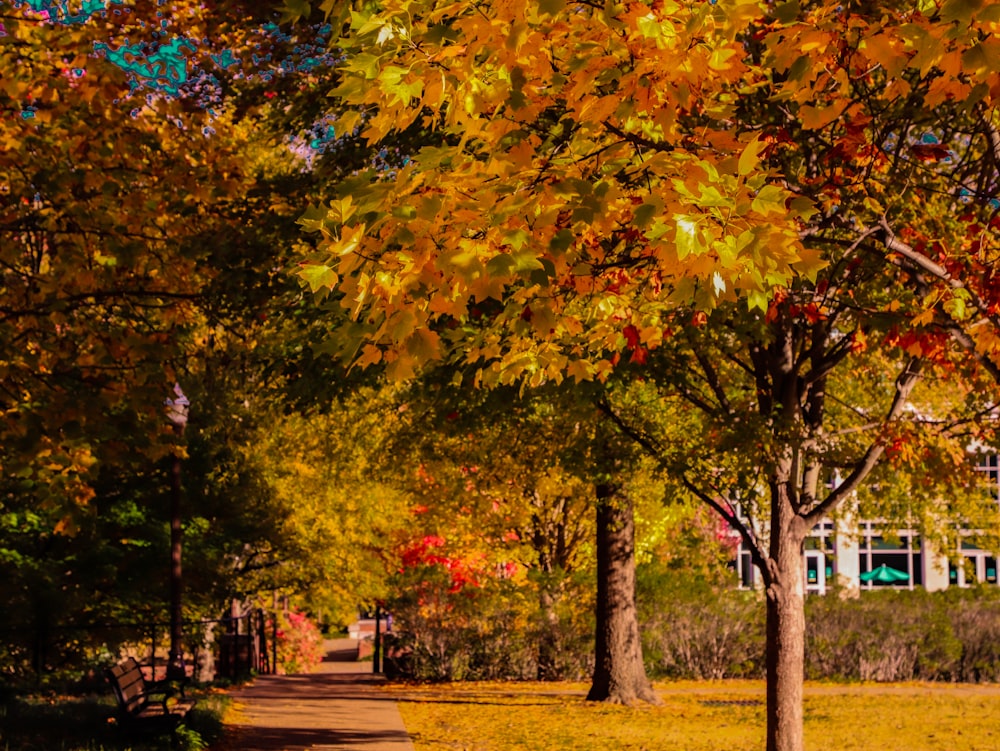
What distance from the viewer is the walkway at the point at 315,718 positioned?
13.1 meters

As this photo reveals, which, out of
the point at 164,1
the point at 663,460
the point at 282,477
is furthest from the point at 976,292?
the point at 282,477

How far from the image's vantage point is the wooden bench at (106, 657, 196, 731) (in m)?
11.3

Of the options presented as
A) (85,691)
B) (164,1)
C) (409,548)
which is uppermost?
(164,1)

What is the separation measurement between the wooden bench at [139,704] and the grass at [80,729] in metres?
0.14

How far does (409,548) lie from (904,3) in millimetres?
19132

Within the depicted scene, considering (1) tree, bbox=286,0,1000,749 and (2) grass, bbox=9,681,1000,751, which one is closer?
(1) tree, bbox=286,0,1000,749

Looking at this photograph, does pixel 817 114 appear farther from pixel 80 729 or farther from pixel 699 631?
pixel 699 631

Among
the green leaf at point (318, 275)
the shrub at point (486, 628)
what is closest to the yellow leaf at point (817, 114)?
the green leaf at point (318, 275)

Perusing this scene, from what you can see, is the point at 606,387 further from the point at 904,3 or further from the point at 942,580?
the point at 942,580

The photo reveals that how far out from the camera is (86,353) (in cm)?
977

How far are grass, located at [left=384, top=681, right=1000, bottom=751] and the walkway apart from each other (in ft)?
1.26

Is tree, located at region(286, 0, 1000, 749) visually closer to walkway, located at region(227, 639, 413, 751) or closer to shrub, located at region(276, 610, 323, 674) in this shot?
walkway, located at region(227, 639, 413, 751)

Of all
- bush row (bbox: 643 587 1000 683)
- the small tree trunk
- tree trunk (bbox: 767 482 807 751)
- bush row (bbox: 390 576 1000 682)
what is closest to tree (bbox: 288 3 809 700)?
tree trunk (bbox: 767 482 807 751)

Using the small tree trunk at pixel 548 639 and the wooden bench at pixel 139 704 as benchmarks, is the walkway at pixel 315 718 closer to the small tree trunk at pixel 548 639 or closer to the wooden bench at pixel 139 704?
the wooden bench at pixel 139 704
